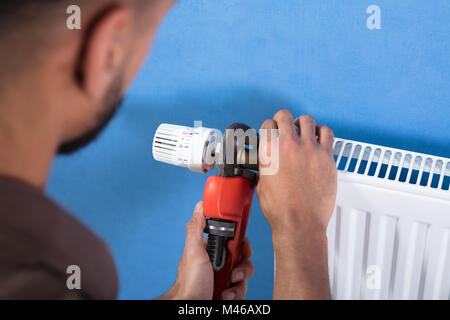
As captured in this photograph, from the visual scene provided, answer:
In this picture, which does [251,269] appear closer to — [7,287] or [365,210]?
[365,210]

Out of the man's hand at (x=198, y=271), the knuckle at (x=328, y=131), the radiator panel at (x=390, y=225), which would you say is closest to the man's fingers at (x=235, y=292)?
the man's hand at (x=198, y=271)

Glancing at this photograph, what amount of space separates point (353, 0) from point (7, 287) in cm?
44

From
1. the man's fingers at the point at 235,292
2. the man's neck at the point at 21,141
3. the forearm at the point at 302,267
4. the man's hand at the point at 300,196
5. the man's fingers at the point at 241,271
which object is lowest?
the man's fingers at the point at 235,292

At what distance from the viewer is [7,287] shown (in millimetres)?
312

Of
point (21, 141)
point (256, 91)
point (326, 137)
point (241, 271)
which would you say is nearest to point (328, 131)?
point (326, 137)

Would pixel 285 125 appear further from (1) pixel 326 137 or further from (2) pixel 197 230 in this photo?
(2) pixel 197 230

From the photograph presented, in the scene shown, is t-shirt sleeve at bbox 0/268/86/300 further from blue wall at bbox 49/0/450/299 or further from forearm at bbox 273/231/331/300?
forearm at bbox 273/231/331/300

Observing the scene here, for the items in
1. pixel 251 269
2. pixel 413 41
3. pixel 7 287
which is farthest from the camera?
pixel 251 269

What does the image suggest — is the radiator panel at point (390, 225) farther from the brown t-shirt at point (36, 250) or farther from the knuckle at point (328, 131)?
the brown t-shirt at point (36, 250)

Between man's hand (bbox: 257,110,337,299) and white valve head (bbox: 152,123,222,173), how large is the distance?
7cm

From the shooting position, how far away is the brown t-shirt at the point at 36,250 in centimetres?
31

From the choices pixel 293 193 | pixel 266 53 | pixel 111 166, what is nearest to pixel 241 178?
pixel 293 193

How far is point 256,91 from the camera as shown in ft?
1.70
